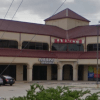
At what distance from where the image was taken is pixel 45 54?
42.6 meters

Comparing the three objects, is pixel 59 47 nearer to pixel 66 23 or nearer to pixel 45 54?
pixel 45 54

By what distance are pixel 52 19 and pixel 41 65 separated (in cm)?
1298

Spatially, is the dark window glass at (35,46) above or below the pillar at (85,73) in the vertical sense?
above

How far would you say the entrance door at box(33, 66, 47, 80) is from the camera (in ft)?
147

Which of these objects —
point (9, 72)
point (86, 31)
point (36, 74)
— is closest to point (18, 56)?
point (9, 72)

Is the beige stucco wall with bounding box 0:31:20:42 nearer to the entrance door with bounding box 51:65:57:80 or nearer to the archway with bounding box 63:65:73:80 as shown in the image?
the entrance door with bounding box 51:65:57:80

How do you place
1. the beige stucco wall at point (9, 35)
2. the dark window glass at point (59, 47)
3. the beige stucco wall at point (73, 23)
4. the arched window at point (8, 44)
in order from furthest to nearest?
the beige stucco wall at point (73, 23) < the dark window glass at point (59, 47) < the arched window at point (8, 44) < the beige stucco wall at point (9, 35)

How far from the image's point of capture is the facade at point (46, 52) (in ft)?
Answer: 133

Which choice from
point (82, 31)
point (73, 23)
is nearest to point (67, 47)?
point (82, 31)

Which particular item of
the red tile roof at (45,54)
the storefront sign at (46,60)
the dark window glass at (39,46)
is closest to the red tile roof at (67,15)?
the red tile roof at (45,54)

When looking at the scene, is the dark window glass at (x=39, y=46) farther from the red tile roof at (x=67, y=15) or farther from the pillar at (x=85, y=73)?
the red tile roof at (x=67, y=15)

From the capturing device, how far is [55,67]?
46.0m

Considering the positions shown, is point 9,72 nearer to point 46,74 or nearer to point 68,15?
point 46,74

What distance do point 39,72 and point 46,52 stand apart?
414 centimetres
